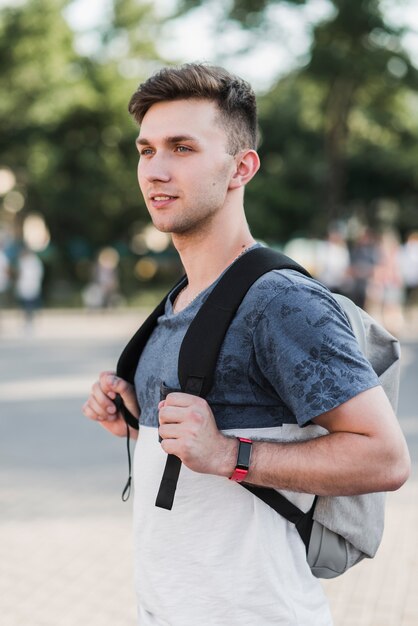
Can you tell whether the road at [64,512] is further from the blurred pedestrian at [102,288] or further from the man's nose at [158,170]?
the blurred pedestrian at [102,288]

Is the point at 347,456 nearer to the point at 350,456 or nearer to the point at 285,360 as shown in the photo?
the point at 350,456

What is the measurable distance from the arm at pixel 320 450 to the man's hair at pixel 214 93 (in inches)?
22.4

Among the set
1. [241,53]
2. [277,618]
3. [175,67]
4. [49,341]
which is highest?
[241,53]

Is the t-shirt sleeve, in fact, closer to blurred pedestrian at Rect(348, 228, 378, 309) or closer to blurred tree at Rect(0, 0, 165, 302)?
blurred pedestrian at Rect(348, 228, 378, 309)

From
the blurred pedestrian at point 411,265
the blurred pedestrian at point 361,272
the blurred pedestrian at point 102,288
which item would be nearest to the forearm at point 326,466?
the blurred pedestrian at point 361,272

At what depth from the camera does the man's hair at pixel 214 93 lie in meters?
1.96

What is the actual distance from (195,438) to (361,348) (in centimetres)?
39

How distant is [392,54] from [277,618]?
92.9 ft

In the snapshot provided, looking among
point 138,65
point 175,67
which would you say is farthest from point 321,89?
point 175,67

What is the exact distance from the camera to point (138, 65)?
1533 inches

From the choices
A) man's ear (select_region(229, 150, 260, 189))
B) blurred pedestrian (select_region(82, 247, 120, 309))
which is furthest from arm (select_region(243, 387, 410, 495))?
blurred pedestrian (select_region(82, 247, 120, 309))

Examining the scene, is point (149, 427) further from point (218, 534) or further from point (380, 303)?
point (380, 303)

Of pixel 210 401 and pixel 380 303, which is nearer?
pixel 210 401

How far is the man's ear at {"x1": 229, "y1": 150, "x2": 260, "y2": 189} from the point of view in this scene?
2.03 m
